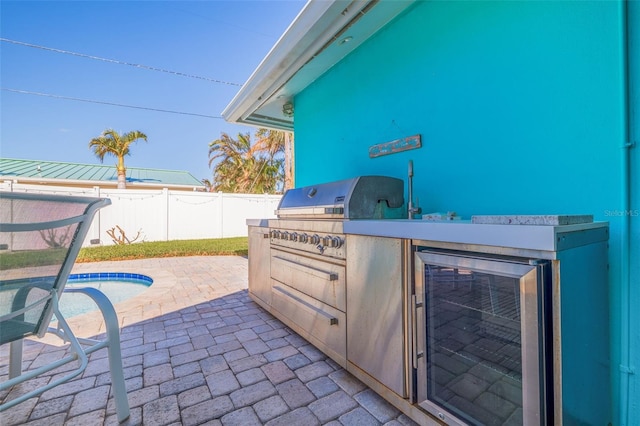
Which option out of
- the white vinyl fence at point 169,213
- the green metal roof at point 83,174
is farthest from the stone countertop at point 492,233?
the green metal roof at point 83,174

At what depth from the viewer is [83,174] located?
1481 cm

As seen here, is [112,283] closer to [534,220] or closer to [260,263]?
[260,263]

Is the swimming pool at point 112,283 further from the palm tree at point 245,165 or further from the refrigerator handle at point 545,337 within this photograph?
the palm tree at point 245,165

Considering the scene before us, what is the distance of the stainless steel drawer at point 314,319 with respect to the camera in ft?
6.84

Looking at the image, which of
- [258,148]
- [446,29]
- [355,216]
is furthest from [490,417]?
[258,148]

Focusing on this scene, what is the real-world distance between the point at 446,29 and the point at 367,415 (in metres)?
3.00

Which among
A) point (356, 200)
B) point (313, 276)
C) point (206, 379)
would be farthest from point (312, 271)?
point (206, 379)

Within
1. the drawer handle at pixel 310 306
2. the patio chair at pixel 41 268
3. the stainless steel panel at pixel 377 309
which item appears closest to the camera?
the patio chair at pixel 41 268

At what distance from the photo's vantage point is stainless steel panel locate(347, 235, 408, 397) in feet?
5.16

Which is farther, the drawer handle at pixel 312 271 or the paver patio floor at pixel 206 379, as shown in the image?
the drawer handle at pixel 312 271

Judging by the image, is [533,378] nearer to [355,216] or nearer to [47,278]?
[355,216]

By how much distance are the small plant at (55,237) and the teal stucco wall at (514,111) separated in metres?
2.65

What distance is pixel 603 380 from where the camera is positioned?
1.37 m

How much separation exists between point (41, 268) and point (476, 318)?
231 centimetres
